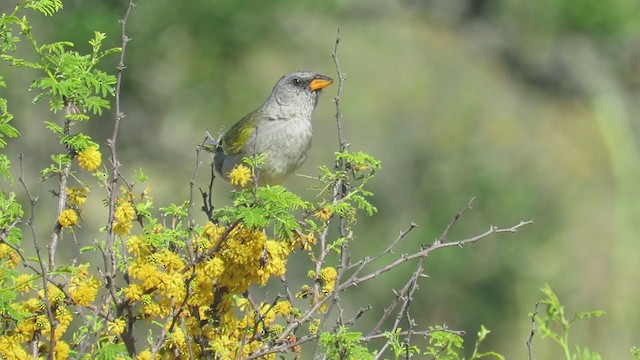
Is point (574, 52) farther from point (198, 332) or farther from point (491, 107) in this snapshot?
point (198, 332)

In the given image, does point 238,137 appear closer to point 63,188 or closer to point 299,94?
point 299,94

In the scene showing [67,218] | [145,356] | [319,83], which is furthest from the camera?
[319,83]

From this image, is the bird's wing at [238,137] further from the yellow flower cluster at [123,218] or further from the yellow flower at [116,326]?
the yellow flower at [116,326]

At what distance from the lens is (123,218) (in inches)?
100

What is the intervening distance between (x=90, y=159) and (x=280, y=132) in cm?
253

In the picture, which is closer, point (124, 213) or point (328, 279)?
point (124, 213)

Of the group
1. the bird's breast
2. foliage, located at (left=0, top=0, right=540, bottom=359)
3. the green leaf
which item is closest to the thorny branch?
foliage, located at (left=0, top=0, right=540, bottom=359)

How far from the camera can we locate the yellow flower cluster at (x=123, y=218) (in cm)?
255

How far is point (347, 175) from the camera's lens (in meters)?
2.95

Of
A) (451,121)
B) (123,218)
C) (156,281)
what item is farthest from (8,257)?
(451,121)

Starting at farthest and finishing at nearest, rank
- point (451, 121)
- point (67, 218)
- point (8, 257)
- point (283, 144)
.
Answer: point (451, 121) < point (283, 144) < point (8, 257) < point (67, 218)

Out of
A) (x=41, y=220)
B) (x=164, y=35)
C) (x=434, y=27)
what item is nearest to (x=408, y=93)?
(x=434, y=27)

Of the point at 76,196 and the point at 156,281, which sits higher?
the point at 76,196

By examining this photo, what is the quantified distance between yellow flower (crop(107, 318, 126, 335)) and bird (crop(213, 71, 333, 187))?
95.9 inches
